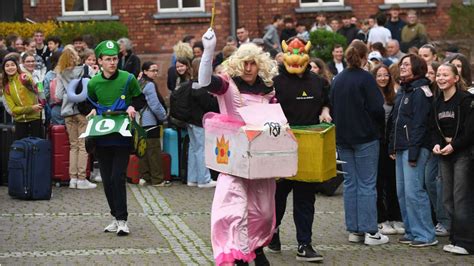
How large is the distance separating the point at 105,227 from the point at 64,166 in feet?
12.8

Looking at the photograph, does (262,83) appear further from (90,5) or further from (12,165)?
(90,5)

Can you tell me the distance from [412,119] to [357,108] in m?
0.57

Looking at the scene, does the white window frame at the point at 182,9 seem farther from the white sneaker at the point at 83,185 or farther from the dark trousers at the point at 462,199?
the dark trousers at the point at 462,199

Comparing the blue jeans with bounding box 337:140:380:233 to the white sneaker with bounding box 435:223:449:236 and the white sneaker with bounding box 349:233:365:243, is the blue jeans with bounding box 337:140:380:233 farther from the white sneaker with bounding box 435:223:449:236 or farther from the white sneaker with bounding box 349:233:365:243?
the white sneaker with bounding box 435:223:449:236

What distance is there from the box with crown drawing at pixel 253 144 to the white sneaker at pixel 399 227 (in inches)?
118

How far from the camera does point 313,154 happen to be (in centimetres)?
1067

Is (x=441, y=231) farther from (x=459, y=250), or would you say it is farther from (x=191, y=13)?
(x=191, y=13)

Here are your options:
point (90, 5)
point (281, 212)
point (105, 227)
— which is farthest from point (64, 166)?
point (90, 5)

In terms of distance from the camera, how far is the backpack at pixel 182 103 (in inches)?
593

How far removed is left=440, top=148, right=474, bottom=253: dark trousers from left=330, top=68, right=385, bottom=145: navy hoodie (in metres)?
0.81

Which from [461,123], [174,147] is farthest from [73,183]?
[461,123]

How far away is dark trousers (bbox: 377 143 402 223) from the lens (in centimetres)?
1277

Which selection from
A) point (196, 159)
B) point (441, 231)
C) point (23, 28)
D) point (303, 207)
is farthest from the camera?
point (23, 28)

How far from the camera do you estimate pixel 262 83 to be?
10.3 m
